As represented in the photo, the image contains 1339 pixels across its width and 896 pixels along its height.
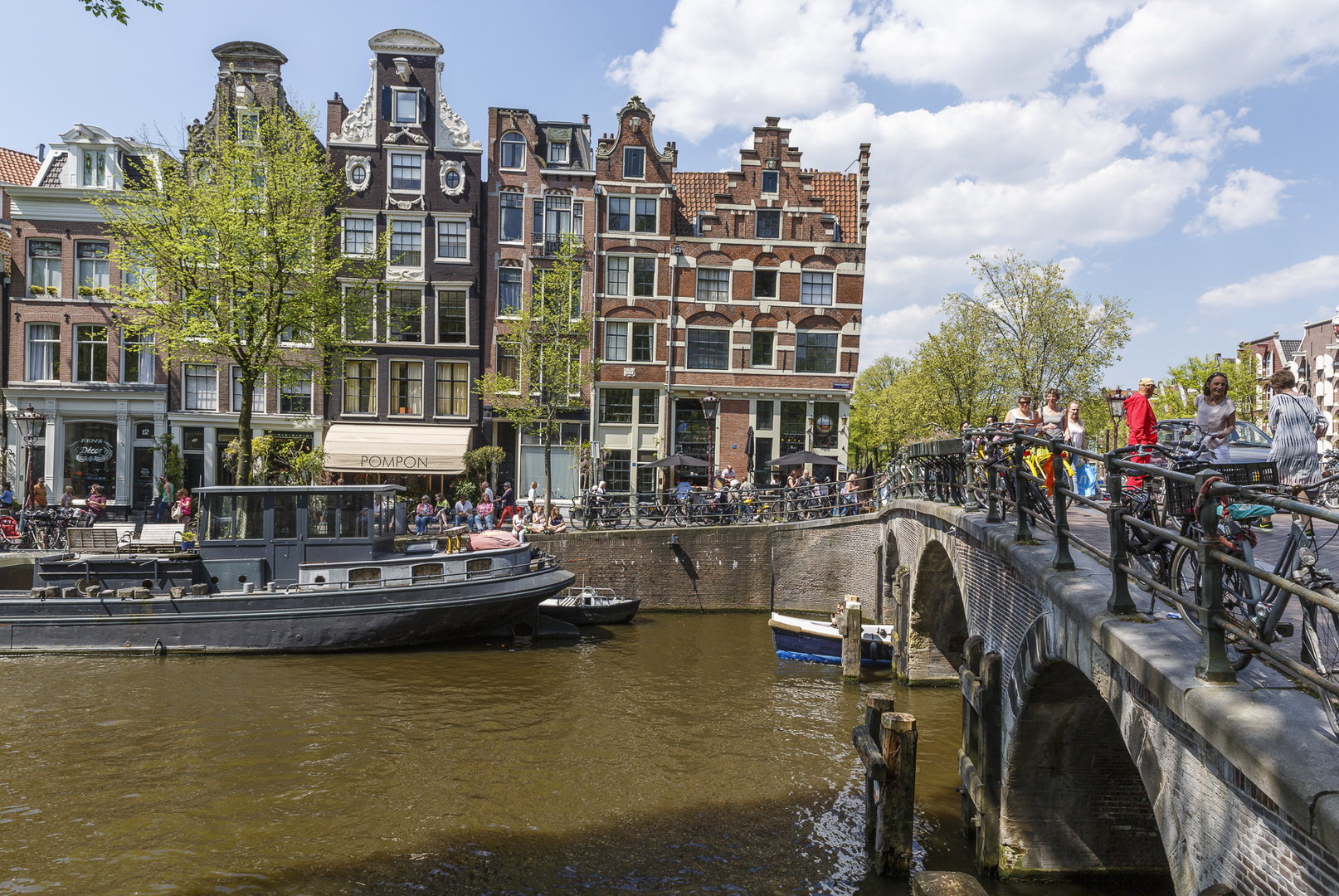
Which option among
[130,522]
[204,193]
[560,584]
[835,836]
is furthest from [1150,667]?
[130,522]

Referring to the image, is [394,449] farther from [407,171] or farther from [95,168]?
[95,168]

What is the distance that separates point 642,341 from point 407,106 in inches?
434

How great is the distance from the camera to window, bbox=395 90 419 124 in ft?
97.8

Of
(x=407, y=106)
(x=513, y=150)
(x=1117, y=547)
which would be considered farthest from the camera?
(x=513, y=150)

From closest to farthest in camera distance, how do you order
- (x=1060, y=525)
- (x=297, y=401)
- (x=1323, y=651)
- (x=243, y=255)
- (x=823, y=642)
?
(x=1323, y=651) → (x=1060, y=525) → (x=823, y=642) → (x=243, y=255) → (x=297, y=401)

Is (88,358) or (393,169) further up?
(393,169)

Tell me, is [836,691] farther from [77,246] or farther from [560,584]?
[77,246]

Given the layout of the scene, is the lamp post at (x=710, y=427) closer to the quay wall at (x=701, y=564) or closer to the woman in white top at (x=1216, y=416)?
the quay wall at (x=701, y=564)

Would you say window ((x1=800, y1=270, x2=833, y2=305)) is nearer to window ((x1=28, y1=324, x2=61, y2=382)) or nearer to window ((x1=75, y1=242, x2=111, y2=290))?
window ((x1=75, y1=242, x2=111, y2=290))

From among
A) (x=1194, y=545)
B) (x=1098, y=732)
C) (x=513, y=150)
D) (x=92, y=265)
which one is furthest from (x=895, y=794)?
(x=92, y=265)

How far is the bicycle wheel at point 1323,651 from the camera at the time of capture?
336 centimetres

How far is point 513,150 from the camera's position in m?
30.1

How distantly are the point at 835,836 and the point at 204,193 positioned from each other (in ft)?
68.6

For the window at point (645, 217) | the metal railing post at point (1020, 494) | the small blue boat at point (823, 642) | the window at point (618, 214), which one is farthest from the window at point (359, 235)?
the metal railing post at point (1020, 494)
